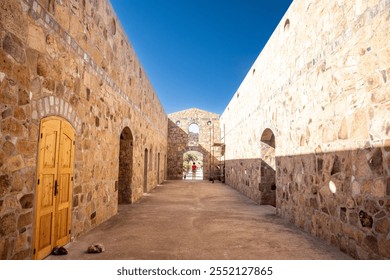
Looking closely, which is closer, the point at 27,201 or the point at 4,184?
the point at 4,184

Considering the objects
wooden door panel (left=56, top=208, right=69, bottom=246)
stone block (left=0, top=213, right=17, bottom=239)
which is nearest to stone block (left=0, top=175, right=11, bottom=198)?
stone block (left=0, top=213, right=17, bottom=239)

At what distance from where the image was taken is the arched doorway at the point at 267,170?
748 cm

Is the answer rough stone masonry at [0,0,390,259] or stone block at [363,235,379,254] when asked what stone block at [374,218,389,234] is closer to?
rough stone masonry at [0,0,390,259]

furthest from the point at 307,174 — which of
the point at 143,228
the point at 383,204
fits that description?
the point at 143,228

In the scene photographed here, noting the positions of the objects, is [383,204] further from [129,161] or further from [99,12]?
[129,161]

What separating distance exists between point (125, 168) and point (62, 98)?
4.18 m

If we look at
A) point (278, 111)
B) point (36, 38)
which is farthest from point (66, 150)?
point (278, 111)

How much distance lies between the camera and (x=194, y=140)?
19.2 meters

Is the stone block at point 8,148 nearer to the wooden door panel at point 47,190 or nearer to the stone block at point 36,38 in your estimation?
the wooden door panel at point 47,190

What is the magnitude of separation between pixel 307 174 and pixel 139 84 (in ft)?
19.0

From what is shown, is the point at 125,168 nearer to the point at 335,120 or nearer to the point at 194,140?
the point at 335,120

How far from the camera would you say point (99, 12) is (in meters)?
4.69

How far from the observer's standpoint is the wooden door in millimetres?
2870

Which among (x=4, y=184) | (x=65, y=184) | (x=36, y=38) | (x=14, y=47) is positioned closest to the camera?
(x=4, y=184)
